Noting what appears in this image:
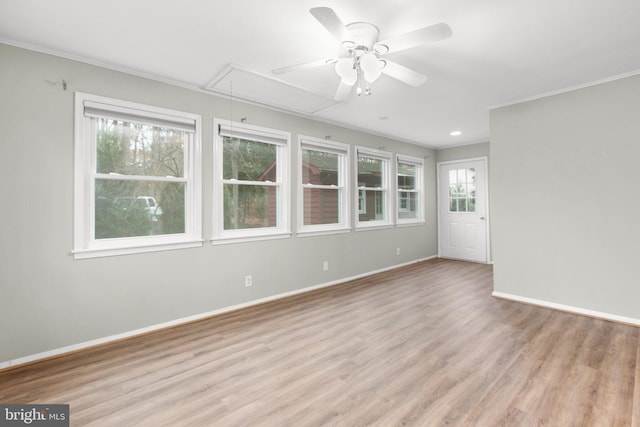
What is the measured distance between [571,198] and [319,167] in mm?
3074

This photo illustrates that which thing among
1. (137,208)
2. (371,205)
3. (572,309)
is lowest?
(572,309)

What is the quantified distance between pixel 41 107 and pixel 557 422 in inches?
165

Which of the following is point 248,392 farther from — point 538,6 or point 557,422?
point 538,6

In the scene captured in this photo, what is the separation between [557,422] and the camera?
1.70 meters

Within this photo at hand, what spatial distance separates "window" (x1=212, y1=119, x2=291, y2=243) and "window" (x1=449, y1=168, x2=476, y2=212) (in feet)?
13.8

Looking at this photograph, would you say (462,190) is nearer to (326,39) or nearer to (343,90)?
(343,90)

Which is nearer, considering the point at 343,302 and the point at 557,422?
the point at 557,422

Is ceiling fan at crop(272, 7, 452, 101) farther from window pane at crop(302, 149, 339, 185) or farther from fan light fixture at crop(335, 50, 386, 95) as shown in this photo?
window pane at crop(302, 149, 339, 185)

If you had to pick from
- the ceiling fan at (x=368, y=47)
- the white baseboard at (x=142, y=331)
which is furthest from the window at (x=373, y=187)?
the ceiling fan at (x=368, y=47)

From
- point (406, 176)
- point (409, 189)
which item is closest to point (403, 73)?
point (406, 176)

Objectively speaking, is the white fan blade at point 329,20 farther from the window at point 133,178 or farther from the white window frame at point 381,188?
the white window frame at point 381,188

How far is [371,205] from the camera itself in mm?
5375

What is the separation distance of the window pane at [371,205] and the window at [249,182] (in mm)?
1656

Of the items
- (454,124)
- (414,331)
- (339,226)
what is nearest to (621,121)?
(454,124)
